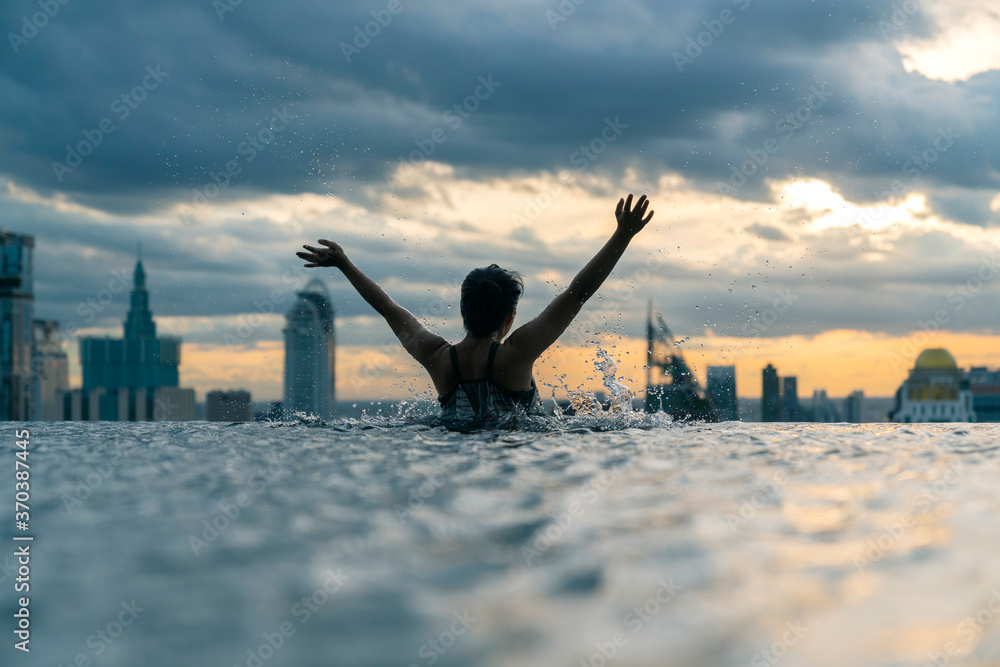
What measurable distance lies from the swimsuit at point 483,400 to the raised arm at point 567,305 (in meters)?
0.34

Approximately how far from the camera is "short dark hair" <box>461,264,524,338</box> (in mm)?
6906

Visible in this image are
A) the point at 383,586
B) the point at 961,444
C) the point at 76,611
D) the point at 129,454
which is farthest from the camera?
the point at 961,444

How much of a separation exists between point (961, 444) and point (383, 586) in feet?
18.8

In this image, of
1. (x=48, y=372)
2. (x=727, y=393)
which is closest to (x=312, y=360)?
(x=727, y=393)

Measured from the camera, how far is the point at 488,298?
6.90 meters

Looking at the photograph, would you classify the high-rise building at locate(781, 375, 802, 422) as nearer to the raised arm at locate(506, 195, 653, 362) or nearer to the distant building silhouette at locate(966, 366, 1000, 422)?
the distant building silhouette at locate(966, 366, 1000, 422)

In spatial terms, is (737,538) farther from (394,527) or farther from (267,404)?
(267,404)

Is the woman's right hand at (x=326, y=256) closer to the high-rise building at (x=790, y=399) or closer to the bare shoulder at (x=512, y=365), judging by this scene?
the bare shoulder at (x=512, y=365)

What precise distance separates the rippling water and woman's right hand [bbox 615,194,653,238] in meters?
2.57

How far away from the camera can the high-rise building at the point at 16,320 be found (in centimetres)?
14775

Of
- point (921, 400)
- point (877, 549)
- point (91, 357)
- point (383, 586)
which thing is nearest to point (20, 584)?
point (383, 586)

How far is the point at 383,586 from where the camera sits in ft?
7.69

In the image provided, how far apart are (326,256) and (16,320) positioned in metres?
174

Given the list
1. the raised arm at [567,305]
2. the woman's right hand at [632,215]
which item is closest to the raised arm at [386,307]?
the raised arm at [567,305]
